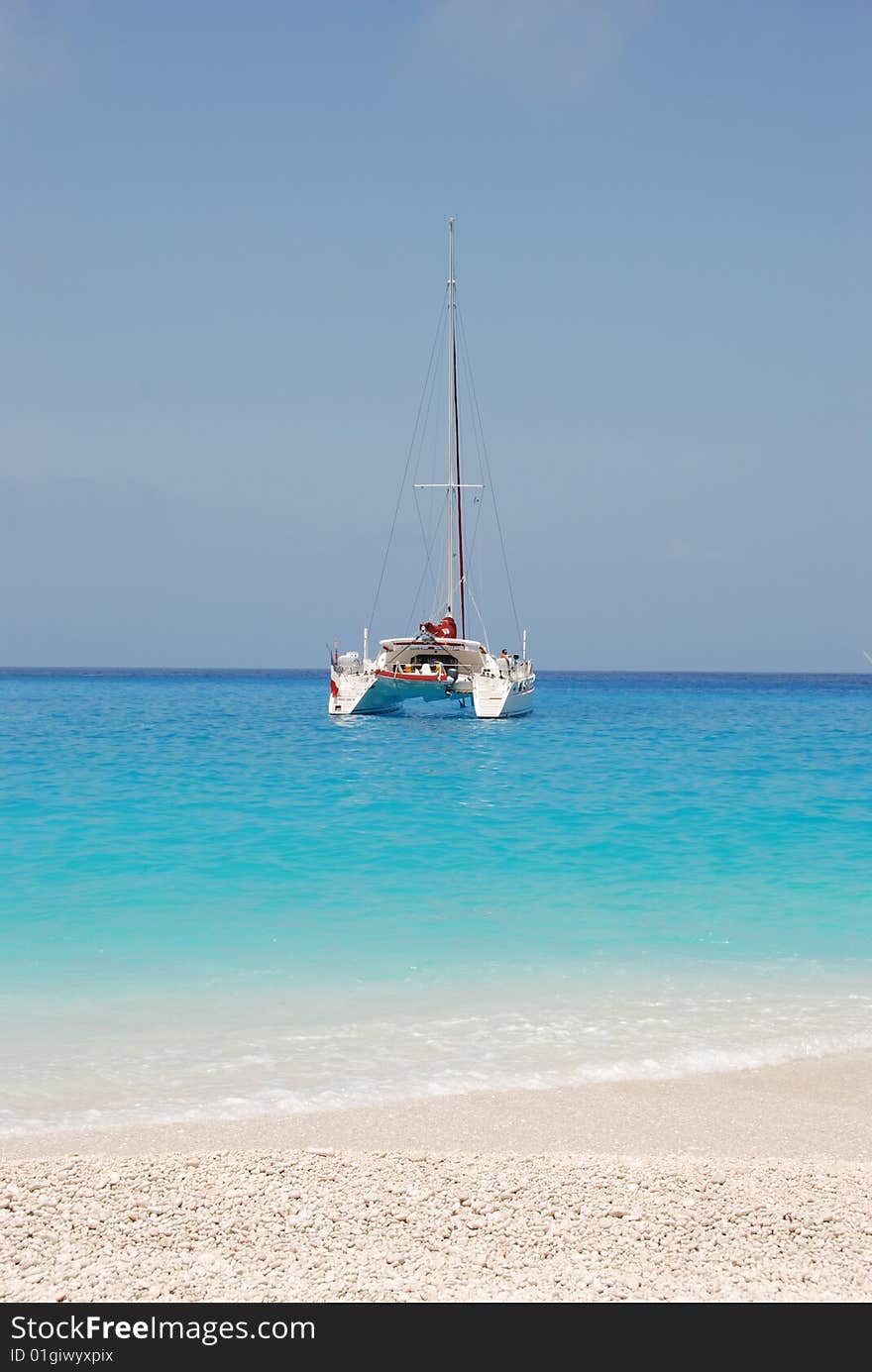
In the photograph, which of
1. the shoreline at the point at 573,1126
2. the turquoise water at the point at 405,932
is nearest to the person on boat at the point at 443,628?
the turquoise water at the point at 405,932

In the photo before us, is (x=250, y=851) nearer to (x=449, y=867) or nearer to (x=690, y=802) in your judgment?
(x=449, y=867)

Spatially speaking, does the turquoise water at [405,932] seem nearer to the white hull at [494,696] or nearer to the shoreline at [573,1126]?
the shoreline at [573,1126]

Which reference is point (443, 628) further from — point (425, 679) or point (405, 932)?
point (405, 932)

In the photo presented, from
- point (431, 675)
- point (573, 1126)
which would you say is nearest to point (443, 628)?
point (431, 675)

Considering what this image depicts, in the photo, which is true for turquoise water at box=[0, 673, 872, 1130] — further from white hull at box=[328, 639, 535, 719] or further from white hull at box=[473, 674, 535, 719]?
white hull at box=[328, 639, 535, 719]

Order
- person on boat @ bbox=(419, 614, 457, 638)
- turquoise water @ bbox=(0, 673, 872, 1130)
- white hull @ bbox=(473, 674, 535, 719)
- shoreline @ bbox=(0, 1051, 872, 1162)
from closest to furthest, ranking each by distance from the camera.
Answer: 1. shoreline @ bbox=(0, 1051, 872, 1162)
2. turquoise water @ bbox=(0, 673, 872, 1130)
3. white hull @ bbox=(473, 674, 535, 719)
4. person on boat @ bbox=(419, 614, 457, 638)

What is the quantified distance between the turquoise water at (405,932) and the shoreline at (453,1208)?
2.42 feet

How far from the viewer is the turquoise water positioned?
6.12 metres

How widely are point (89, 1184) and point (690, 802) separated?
16070 mm

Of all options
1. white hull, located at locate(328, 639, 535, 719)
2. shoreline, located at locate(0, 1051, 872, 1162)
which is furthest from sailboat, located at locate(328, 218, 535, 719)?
shoreline, located at locate(0, 1051, 872, 1162)

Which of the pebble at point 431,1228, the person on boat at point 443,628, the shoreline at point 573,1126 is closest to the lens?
the pebble at point 431,1228

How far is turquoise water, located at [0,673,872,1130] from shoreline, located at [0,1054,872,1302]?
2.42 ft

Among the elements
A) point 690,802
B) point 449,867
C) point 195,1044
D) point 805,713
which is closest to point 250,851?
point 449,867

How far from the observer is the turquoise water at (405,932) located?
20.1 feet
